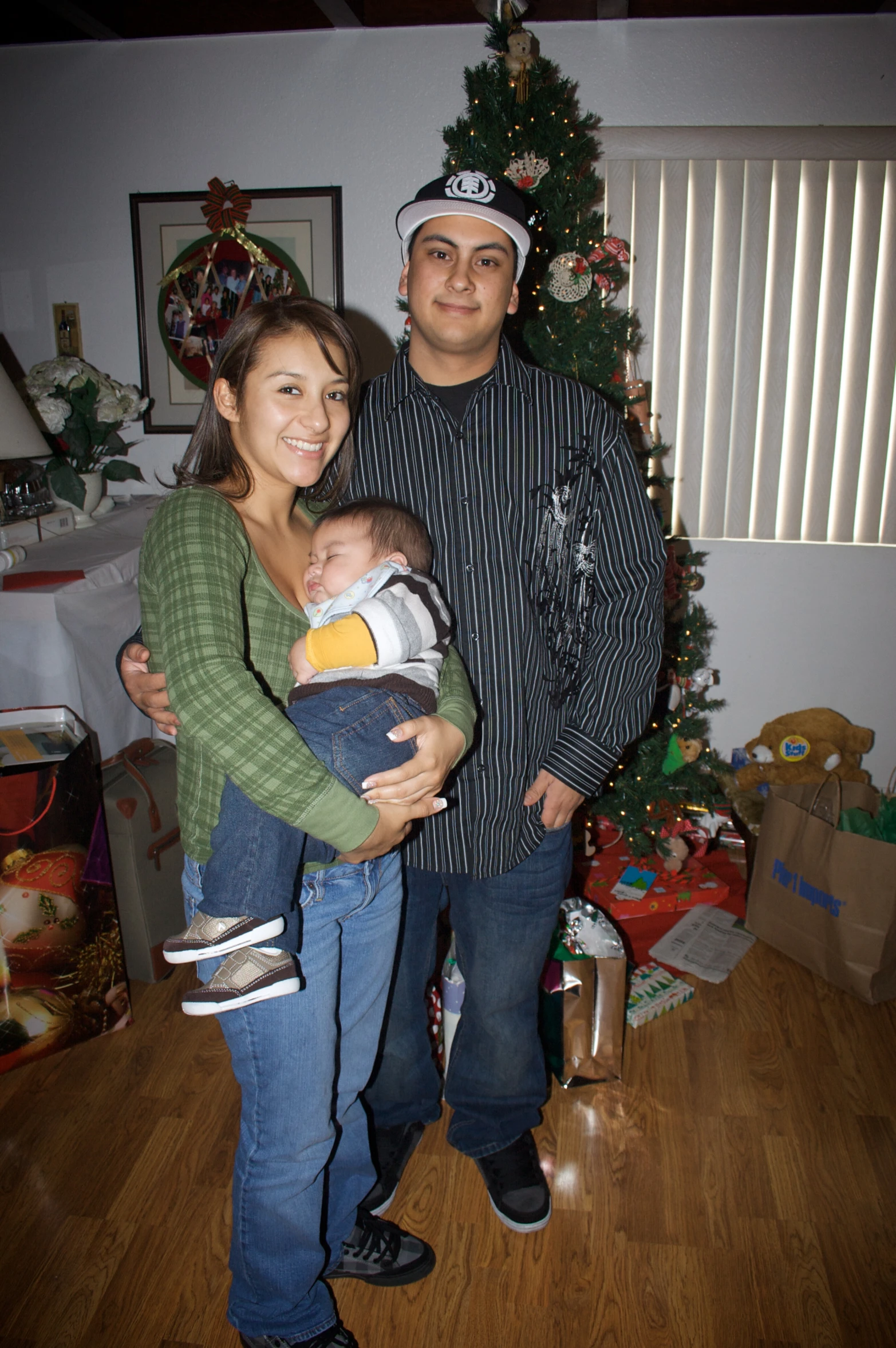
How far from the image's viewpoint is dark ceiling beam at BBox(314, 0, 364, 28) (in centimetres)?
262

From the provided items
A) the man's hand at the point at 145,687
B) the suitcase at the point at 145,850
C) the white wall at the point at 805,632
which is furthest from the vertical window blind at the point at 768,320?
the man's hand at the point at 145,687

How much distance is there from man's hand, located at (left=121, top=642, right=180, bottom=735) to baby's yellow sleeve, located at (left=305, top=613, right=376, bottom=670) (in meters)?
0.29

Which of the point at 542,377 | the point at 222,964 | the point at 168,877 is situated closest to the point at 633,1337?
the point at 222,964

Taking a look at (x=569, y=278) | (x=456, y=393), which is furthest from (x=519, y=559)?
(x=569, y=278)

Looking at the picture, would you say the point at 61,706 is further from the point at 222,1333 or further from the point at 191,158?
the point at 191,158

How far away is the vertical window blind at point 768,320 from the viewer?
114 inches

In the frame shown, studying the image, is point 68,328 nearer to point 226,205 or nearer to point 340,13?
point 226,205

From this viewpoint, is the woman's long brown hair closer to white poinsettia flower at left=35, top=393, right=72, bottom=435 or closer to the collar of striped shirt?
the collar of striped shirt

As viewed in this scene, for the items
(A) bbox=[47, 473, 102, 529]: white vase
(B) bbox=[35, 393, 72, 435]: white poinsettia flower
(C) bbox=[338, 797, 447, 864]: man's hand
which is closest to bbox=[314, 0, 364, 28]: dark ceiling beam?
(B) bbox=[35, 393, 72, 435]: white poinsettia flower

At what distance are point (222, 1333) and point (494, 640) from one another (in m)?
1.28

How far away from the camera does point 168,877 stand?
7.50 ft

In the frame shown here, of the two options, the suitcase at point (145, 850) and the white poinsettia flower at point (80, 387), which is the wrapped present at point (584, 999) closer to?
the suitcase at point (145, 850)

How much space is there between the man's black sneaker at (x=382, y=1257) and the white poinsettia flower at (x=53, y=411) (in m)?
2.49

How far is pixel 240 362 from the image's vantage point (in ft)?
3.75
